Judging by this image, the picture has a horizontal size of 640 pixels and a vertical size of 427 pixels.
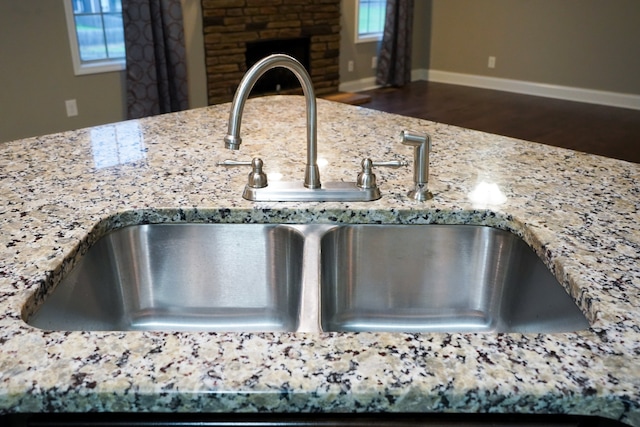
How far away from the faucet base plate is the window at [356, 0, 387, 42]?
5902 millimetres

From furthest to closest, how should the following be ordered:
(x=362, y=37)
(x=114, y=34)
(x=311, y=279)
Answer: (x=362, y=37)
(x=114, y=34)
(x=311, y=279)

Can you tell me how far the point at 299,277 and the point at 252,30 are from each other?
4812mm

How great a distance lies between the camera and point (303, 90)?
3.69 ft

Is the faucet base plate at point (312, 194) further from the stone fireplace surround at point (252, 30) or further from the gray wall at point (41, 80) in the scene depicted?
the stone fireplace surround at point (252, 30)

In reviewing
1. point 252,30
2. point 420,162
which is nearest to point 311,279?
point 420,162

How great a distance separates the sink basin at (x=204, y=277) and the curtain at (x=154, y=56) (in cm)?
387

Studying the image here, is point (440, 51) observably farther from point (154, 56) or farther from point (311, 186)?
point (311, 186)

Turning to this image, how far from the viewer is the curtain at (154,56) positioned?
4.53m

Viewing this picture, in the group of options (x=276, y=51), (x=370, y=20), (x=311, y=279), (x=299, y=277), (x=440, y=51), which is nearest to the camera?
(x=311, y=279)

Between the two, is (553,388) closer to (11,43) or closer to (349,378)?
(349,378)

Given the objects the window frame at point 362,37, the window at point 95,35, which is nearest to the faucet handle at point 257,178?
the window at point 95,35

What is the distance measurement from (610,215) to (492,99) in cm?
577

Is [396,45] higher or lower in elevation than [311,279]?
lower

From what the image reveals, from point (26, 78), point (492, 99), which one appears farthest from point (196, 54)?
point (492, 99)
